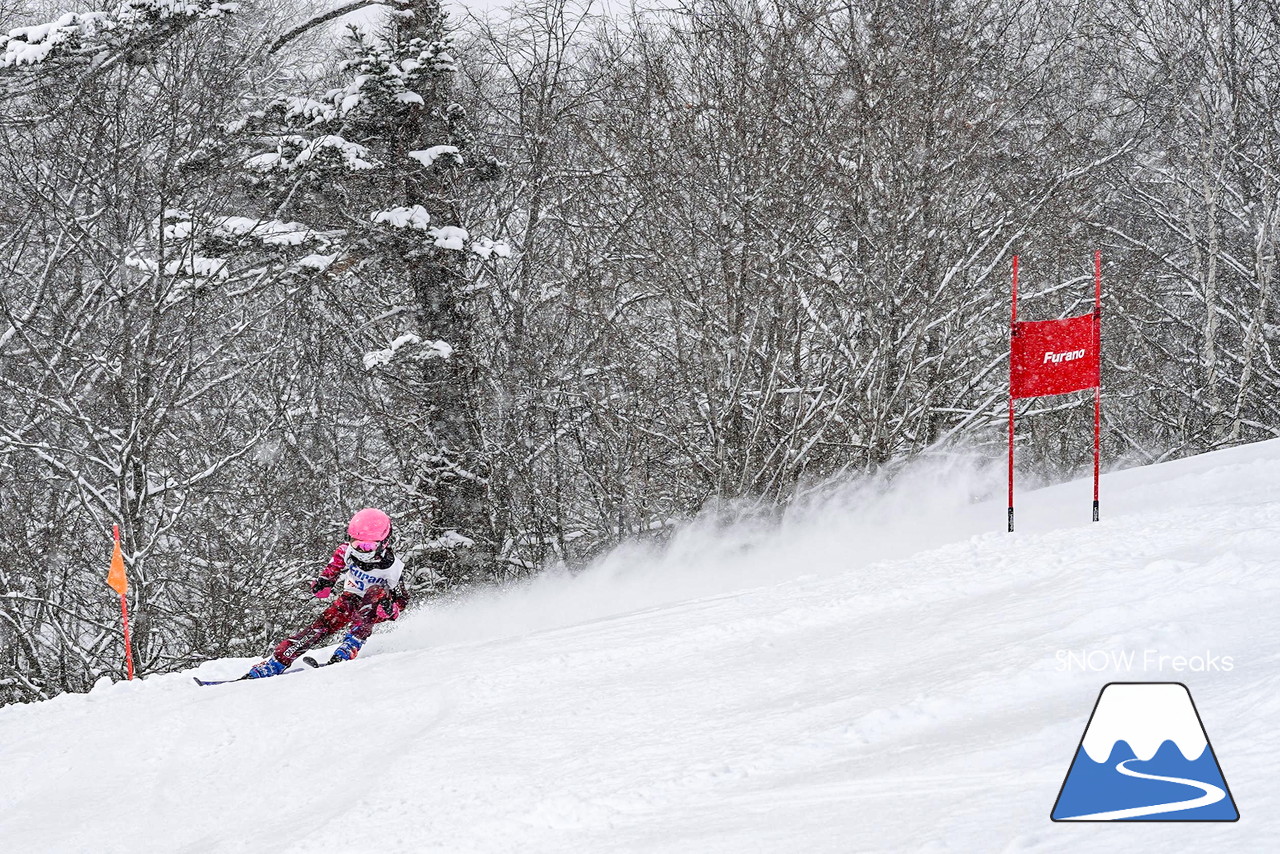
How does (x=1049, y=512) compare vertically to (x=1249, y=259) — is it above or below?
below

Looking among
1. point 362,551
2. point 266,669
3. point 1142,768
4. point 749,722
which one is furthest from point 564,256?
point 1142,768

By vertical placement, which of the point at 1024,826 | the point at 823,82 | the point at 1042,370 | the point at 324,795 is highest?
the point at 823,82

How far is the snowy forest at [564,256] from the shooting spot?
36.5ft

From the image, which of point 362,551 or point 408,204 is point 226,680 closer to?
point 362,551

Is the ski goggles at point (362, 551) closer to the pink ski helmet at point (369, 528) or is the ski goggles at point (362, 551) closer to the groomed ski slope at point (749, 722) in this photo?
the pink ski helmet at point (369, 528)

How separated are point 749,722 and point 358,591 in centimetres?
463

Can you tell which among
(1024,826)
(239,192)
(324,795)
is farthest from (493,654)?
(239,192)

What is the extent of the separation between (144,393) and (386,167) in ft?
12.3

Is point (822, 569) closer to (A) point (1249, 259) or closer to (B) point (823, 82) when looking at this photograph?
(B) point (823, 82)

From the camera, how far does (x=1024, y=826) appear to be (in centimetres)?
267

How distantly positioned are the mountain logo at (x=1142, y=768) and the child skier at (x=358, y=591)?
6009 millimetres

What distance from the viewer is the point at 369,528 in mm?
7965

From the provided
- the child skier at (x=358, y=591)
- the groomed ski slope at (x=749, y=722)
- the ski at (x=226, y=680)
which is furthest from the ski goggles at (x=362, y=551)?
the ski at (x=226, y=680)

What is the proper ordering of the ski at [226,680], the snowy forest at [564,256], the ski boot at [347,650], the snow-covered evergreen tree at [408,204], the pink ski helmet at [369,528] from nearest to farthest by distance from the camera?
the ski at [226,680] < the ski boot at [347,650] < the pink ski helmet at [369,528] < the snowy forest at [564,256] < the snow-covered evergreen tree at [408,204]
